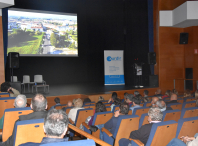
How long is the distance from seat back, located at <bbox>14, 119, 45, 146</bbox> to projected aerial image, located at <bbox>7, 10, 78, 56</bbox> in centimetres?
820

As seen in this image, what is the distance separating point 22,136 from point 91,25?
10028 mm

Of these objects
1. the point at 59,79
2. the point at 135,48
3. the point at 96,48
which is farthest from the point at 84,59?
the point at 135,48

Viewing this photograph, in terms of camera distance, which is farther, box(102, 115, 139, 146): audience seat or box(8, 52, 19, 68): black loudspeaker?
box(8, 52, 19, 68): black loudspeaker

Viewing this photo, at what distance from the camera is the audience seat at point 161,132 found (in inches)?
78.2

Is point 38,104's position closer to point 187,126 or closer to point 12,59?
point 187,126

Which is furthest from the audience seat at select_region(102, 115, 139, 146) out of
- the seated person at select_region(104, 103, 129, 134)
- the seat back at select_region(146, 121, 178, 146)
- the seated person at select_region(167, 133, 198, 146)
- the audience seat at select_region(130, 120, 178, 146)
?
the seated person at select_region(167, 133, 198, 146)

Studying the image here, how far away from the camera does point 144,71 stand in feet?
33.5

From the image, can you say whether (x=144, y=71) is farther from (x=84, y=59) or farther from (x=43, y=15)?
Result: (x=43, y=15)

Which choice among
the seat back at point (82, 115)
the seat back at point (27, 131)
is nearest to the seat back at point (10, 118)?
the seat back at point (27, 131)

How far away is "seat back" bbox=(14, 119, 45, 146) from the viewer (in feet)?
5.62

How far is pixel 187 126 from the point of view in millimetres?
2225

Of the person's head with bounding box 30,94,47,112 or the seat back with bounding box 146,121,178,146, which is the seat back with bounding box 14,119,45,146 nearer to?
the person's head with bounding box 30,94,47,112

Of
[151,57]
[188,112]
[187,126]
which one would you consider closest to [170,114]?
[188,112]

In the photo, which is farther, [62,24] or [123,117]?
[62,24]
